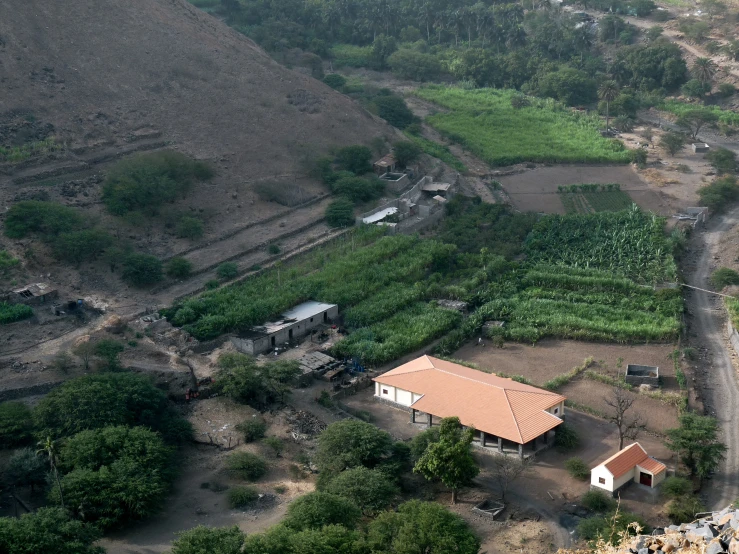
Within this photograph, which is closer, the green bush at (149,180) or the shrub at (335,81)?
the green bush at (149,180)

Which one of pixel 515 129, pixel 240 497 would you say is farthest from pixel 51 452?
pixel 515 129

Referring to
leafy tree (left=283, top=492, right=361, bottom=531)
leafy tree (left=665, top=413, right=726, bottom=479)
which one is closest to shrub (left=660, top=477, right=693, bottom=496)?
leafy tree (left=665, top=413, right=726, bottom=479)

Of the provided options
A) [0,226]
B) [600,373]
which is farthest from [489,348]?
[0,226]

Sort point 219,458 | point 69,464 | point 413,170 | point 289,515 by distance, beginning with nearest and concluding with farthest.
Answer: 1. point 289,515
2. point 69,464
3. point 219,458
4. point 413,170

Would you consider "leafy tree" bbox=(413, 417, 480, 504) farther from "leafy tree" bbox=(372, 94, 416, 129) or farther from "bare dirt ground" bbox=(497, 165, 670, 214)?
"leafy tree" bbox=(372, 94, 416, 129)

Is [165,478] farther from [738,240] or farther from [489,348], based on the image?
[738,240]

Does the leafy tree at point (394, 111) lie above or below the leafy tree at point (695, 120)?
above

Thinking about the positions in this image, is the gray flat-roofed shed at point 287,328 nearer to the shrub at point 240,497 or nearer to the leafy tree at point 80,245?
the leafy tree at point 80,245

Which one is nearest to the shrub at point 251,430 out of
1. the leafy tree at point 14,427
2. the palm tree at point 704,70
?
the leafy tree at point 14,427
